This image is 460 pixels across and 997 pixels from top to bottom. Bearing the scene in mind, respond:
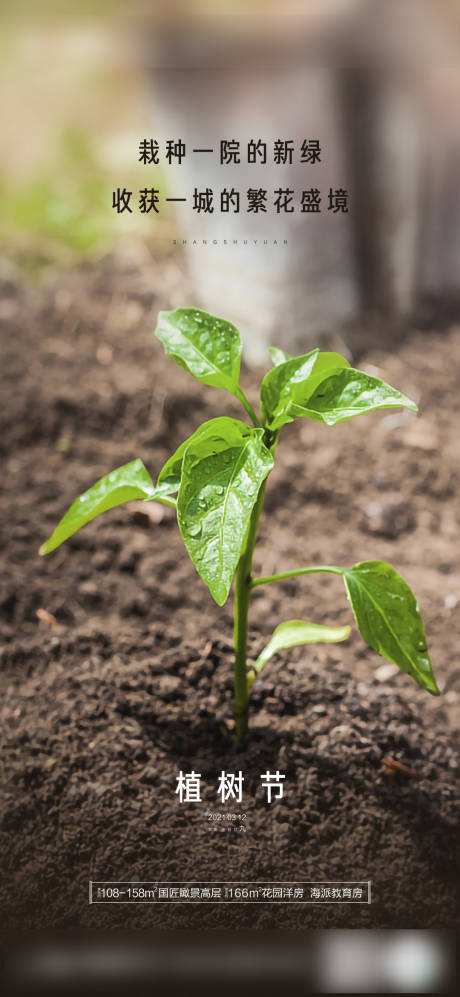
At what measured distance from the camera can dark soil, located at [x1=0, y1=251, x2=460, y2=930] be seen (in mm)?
883

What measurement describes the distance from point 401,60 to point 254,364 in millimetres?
639

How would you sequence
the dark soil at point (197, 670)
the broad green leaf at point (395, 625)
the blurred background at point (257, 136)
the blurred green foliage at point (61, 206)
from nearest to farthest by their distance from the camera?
1. the broad green leaf at point (395, 625)
2. the dark soil at point (197, 670)
3. the blurred background at point (257, 136)
4. the blurred green foliage at point (61, 206)

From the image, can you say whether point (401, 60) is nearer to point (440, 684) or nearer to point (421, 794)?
point (440, 684)

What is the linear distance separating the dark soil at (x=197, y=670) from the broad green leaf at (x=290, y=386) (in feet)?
1.39

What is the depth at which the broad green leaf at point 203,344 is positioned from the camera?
80 centimetres

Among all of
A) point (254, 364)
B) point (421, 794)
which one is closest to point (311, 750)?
point (421, 794)

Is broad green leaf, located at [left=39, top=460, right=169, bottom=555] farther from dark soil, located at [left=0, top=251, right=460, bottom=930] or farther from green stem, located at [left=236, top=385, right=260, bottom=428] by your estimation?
dark soil, located at [left=0, top=251, right=460, bottom=930]

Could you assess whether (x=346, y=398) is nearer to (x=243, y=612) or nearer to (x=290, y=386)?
(x=290, y=386)

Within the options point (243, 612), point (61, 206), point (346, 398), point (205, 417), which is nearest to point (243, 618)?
point (243, 612)

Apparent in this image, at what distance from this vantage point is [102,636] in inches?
44.4

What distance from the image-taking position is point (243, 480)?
0.71 m

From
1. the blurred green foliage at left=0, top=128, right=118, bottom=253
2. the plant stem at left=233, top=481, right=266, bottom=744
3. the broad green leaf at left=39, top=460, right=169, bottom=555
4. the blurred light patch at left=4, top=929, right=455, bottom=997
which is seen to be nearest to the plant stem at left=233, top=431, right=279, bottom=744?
the plant stem at left=233, top=481, right=266, bottom=744

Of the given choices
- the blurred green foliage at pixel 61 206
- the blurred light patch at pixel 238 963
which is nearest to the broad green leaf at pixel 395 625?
the blurred light patch at pixel 238 963

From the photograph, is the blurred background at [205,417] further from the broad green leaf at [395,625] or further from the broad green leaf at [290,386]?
the broad green leaf at [290,386]
